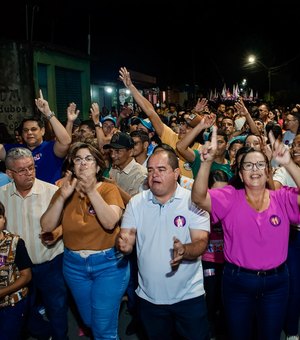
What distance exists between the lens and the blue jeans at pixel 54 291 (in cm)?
393

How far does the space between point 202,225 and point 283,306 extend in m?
0.97

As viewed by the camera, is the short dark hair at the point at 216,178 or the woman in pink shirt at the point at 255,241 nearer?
the woman in pink shirt at the point at 255,241

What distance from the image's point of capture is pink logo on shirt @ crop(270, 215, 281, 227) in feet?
10.3

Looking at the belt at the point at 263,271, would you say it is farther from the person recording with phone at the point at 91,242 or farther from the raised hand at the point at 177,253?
the person recording with phone at the point at 91,242

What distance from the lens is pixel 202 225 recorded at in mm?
3066

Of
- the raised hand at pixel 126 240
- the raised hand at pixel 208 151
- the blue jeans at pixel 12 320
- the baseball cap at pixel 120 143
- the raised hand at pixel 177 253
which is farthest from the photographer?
the baseball cap at pixel 120 143

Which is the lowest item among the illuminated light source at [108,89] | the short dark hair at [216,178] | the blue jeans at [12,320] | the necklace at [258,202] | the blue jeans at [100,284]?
the blue jeans at [12,320]

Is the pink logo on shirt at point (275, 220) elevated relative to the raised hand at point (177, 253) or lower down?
elevated

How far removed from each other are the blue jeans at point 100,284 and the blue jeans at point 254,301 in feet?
3.17

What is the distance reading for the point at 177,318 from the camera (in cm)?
320

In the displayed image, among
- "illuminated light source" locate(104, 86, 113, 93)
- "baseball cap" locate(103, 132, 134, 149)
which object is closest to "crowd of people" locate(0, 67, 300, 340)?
"baseball cap" locate(103, 132, 134, 149)

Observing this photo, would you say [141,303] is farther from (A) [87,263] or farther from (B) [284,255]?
(B) [284,255]

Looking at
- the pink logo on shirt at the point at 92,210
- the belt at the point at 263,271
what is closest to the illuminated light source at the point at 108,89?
the pink logo on shirt at the point at 92,210

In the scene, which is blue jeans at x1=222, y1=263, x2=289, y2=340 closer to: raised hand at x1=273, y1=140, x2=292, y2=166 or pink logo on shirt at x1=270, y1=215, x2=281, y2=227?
pink logo on shirt at x1=270, y1=215, x2=281, y2=227
